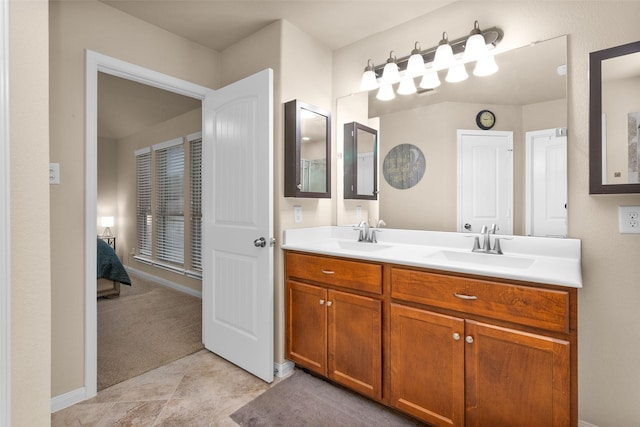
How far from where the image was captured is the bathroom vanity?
4.16 ft

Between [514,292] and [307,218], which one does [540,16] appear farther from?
[307,218]

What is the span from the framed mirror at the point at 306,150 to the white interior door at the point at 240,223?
0.65 ft

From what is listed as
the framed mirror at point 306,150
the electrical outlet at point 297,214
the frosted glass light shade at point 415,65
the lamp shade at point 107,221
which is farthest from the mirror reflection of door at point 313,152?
the lamp shade at point 107,221

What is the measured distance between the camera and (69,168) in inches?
74.7

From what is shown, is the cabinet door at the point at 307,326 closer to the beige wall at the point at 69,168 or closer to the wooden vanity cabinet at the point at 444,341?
the wooden vanity cabinet at the point at 444,341

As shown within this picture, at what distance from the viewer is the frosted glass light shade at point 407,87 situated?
218 cm

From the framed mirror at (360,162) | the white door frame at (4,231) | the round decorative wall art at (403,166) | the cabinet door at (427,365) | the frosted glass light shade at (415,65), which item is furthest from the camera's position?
the framed mirror at (360,162)

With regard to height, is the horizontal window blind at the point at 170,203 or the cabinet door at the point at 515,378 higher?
the horizontal window blind at the point at 170,203

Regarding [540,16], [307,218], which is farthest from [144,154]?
[540,16]

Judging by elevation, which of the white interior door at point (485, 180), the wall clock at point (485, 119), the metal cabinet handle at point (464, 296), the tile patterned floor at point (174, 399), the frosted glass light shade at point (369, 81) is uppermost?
the frosted glass light shade at point (369, 81)

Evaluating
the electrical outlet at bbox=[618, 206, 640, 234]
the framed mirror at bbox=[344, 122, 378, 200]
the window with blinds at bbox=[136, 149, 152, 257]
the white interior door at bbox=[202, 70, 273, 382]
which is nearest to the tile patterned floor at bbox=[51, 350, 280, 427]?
the white interior door at bbox=[202, 70, 273, 382]

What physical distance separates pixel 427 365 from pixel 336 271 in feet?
2.25

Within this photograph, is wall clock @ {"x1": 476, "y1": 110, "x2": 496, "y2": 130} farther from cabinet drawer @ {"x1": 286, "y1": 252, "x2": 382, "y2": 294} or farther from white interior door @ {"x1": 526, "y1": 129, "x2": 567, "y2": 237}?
cabinet drawer @ {"x1": 286, "y1": 252, "x2": 382, "y2": 294}

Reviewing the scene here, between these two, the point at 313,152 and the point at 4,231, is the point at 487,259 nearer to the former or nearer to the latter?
the point at 313,152
